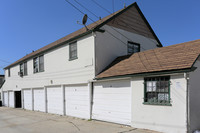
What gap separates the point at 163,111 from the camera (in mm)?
6598

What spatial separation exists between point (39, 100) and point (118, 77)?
10.4 m

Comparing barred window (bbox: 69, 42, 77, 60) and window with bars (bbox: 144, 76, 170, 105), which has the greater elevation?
barred window (bbox: 69, 42, 77, 60)

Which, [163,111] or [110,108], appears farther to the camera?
[110,108]

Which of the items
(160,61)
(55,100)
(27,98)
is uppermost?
(160,61)

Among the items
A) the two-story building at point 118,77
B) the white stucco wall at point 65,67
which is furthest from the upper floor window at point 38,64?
Answer: the white stucco wall at point 65,67

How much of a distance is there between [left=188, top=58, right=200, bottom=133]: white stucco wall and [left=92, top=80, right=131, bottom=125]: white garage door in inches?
106

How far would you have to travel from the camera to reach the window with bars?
A: 6.66 meters

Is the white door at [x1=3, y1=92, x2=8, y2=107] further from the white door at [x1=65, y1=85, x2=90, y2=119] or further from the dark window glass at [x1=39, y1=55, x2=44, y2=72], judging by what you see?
the white door at [x1=65, y1=85, x2=90, y2=119]

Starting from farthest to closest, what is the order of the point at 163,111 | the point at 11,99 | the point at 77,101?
the point at 11,99
the point at 77,101
the point at 163,111

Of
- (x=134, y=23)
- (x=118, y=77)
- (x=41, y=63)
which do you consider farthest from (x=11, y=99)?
(x=118, y=77)

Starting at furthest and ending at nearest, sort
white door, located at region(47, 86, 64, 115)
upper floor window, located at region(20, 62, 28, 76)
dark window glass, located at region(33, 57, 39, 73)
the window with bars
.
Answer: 1. upper floor window, located at region(20, 62, 28, 76)
2. dark window glass, located at region(33, 57, 39, 73)
3. white door, located at region(47, 86, 64, 115)
4. the window with bars

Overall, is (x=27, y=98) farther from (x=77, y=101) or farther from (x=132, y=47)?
(x=132, y=47)

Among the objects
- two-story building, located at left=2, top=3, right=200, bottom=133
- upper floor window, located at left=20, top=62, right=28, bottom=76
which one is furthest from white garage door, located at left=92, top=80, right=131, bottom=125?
upper floor window, located at left=20, top=62, right=28, bottom=76

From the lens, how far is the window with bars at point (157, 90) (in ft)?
21.9
